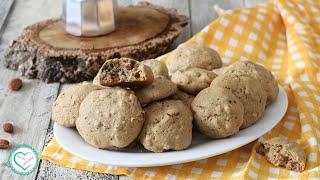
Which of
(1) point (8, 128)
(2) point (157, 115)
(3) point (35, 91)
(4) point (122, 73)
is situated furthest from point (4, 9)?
(2) point (157, 115)

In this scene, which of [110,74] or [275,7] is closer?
[110,74]

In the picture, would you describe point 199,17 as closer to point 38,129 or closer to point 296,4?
point 296,4

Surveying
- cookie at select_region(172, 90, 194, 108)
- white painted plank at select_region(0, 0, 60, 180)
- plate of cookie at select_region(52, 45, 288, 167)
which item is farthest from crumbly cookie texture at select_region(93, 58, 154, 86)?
white painted plank at select_region(0, 0, 60, 180)

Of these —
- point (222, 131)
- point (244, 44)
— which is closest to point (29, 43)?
point (244, 44)

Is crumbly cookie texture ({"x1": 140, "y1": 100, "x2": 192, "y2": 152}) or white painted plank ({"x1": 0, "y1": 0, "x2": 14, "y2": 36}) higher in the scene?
crumbly cookie texture ({"x1": 140, "y1": 100, "x2": 192, "y2": 152})

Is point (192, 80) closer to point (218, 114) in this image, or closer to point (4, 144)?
point (218, 114)

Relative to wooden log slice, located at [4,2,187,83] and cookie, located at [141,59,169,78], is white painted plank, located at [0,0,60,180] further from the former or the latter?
cookie, located at [141,59,169,78]
